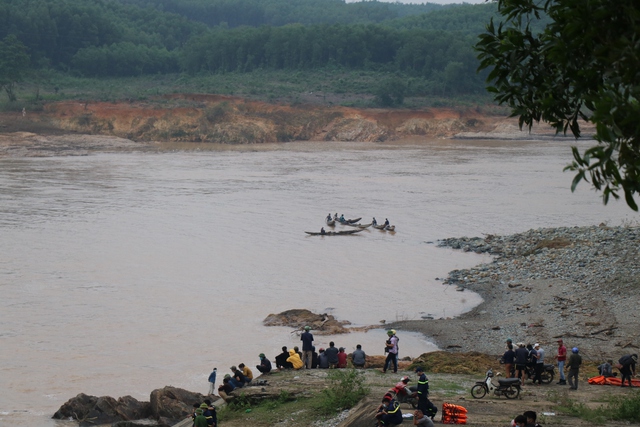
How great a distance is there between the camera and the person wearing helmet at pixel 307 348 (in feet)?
60.4

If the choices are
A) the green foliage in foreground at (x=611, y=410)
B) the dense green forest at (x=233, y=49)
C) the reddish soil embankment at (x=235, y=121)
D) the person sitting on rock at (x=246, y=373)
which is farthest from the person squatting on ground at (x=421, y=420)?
the dense green forest at (x=233, y=49)

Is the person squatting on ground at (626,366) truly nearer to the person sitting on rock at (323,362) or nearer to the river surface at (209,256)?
the person sitting on rock at (323,362)

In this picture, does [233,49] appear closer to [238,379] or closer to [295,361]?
[295,361]

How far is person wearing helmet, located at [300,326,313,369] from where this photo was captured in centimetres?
1841

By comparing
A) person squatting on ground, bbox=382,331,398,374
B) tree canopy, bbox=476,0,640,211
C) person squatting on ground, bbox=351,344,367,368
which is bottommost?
person squatting on ground, bbox=351,344,367,368

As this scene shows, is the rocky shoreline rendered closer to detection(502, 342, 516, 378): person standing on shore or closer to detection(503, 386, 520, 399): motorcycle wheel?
detection(502, 342, 516, 378): person standing on shore

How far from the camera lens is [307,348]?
18484mm

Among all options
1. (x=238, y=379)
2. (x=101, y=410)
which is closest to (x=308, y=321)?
(x=238, y=379)

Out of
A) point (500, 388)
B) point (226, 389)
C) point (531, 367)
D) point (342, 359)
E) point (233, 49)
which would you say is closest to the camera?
point (500, 388)

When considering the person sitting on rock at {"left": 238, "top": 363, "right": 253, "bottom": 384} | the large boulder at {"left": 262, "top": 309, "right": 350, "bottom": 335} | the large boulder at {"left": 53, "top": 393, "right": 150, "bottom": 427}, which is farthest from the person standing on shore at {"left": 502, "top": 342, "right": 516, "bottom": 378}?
the large boulder at {"left": 262, "top": 309, "right": 350, "bottom": 335}

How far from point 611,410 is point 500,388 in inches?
83.9

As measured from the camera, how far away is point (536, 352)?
16.0 m

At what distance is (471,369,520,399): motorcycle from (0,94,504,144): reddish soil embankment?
74747 millimetres

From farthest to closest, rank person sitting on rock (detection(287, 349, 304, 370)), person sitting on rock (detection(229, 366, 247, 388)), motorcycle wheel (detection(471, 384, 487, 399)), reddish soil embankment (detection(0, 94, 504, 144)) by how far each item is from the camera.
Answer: reddish soil embankment (detection(0, 94, 504, 144)), person sitting on rock (detection(287, 349, 304, 370)), person sitting on rock (detection(229, 366, 247, 388)), motorcycle wheel (detection(471, 384, 487, 399))
